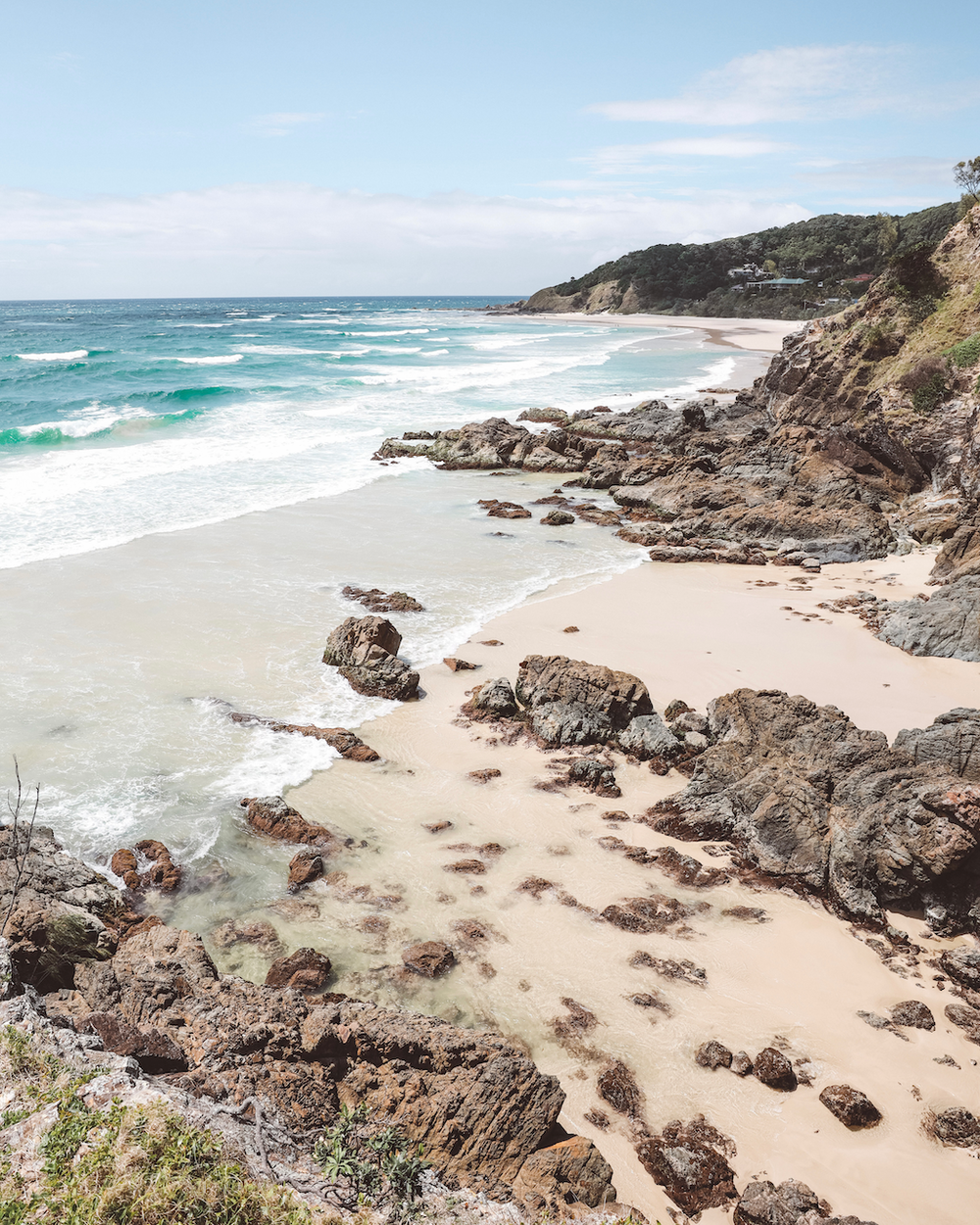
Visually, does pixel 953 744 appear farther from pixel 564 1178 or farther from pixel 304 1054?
pixel 304 1054

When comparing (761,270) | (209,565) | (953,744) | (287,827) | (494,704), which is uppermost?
(761,270)

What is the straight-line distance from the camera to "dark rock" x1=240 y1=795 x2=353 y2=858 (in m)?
9.11

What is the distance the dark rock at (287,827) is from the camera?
911 cm

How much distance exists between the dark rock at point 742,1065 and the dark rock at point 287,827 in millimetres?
4716

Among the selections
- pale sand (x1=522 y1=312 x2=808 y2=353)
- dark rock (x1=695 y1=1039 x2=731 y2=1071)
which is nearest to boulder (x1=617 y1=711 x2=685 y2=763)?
dark rock (x1=695 y1=1039 x2=731 y2=1071)

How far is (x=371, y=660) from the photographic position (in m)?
12.7

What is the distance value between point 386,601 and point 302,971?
946cm

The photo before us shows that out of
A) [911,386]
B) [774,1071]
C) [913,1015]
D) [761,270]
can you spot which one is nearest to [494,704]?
[774,1071]

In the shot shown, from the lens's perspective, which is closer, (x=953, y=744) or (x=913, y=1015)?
(x=913, y=1015)

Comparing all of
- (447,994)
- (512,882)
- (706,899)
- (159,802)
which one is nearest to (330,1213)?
(447,994)

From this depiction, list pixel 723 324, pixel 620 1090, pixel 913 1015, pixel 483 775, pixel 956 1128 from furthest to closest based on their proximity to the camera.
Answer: pixel 723 324 < pixel 483 775 < pixel 913 1015 < pixel 620 1090 < pixel 956 1128

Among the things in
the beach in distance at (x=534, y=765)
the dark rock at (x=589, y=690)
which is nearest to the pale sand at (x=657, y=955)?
the beach in distance at (x=534, y=765)

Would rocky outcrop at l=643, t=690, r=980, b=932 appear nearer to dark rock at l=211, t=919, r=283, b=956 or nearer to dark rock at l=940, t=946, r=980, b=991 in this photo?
dark rock at l=940, t=946, r=980, b=991

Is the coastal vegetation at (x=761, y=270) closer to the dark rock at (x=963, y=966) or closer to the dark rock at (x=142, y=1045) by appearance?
the dark rock at (x=963, y=966)
